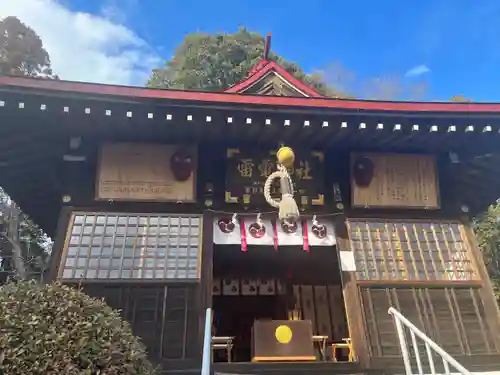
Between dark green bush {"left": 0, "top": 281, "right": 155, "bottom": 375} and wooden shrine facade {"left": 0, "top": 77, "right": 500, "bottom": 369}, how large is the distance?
92.8 inches

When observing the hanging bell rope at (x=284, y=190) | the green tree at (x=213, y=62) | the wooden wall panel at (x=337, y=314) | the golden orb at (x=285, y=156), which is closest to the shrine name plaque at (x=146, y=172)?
the hanging bell rope at (x=284, y=190)

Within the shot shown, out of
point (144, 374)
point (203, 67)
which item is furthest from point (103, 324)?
point (203, 67)

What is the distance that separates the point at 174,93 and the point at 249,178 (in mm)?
2104

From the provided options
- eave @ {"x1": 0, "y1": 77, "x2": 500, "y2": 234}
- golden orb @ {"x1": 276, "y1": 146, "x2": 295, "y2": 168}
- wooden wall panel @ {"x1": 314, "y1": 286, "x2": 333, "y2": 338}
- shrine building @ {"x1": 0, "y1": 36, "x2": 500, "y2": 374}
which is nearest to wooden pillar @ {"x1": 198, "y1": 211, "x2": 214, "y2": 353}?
shrine building @ {"x1": 0, "y1": 36, "x2": 500, "y2": 374}

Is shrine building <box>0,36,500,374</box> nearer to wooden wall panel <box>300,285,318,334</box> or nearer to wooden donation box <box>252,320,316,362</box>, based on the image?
wooden donation box <box>252,320,316,362</box>

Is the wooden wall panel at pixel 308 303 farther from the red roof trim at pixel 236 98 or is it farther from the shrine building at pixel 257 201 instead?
the red roof trim at pixel 236 98

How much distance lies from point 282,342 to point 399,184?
12.0ft

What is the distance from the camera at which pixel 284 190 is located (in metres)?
7.18

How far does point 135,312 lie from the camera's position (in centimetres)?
684

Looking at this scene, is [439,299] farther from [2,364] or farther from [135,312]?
[2,364]

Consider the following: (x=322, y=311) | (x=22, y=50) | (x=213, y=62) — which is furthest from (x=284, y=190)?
(x=22, y=50)

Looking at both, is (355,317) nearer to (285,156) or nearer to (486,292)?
(486,292)

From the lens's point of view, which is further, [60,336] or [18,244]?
[18,244]

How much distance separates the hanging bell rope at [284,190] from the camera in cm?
678
